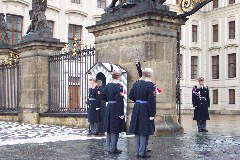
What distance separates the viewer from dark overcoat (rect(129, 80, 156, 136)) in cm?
817

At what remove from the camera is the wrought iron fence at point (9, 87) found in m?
19.3

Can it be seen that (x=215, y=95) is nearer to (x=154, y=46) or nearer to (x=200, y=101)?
(x=200, y=101)

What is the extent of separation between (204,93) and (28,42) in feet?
24.1

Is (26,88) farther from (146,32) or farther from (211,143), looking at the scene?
(211,143)

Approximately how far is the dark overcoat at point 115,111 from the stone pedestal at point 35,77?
8.73 meters

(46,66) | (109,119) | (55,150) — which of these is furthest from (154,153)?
(46,66)

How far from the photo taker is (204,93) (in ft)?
45.3

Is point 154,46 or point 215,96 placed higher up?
point 154,46

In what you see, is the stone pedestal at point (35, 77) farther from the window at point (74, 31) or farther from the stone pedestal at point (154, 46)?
the window at point (74, 31)

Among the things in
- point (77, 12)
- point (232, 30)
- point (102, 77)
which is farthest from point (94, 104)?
point (232, 30)

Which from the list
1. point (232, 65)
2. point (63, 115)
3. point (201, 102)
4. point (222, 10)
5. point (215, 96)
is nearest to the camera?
point (201, 102)

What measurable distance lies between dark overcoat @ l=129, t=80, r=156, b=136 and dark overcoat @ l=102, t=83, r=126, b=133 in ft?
1.41

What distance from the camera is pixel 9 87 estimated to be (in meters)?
20.1

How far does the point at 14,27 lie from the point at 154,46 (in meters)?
23.2
